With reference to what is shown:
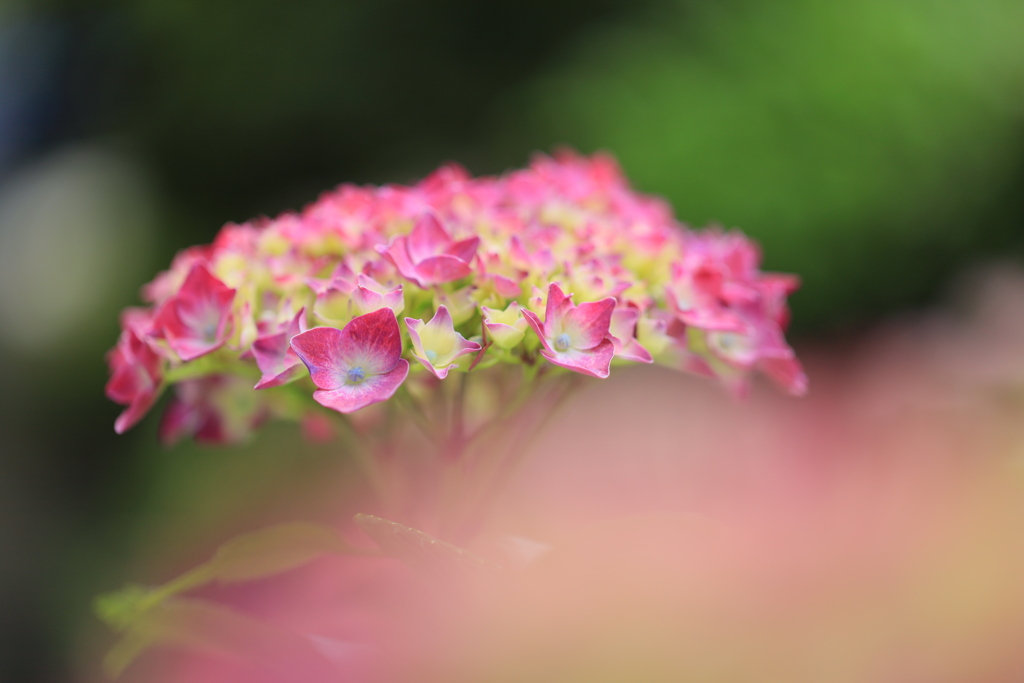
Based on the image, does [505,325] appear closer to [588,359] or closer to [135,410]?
[588,359]

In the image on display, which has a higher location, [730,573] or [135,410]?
[730,573]

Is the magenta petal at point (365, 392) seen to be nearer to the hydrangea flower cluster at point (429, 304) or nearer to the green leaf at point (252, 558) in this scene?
the hydrangea flower cluster at point (429, 304)

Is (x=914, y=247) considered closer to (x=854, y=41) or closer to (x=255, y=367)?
(x=854, y=41)

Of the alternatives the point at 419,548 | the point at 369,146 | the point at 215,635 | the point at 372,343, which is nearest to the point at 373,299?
the point at 372,343

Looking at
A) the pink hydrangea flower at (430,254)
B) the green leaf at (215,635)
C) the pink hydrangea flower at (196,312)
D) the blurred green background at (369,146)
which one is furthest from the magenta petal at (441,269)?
the blurred green background at (369,146)

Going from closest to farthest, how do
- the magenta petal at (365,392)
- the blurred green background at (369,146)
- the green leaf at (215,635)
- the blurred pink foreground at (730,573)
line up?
1. the blurred pink foreground at (730,573)
2. the magenta petal at (365,392)
3. the green leaf at (215,635)
4. the blurred green background at (369,146)
